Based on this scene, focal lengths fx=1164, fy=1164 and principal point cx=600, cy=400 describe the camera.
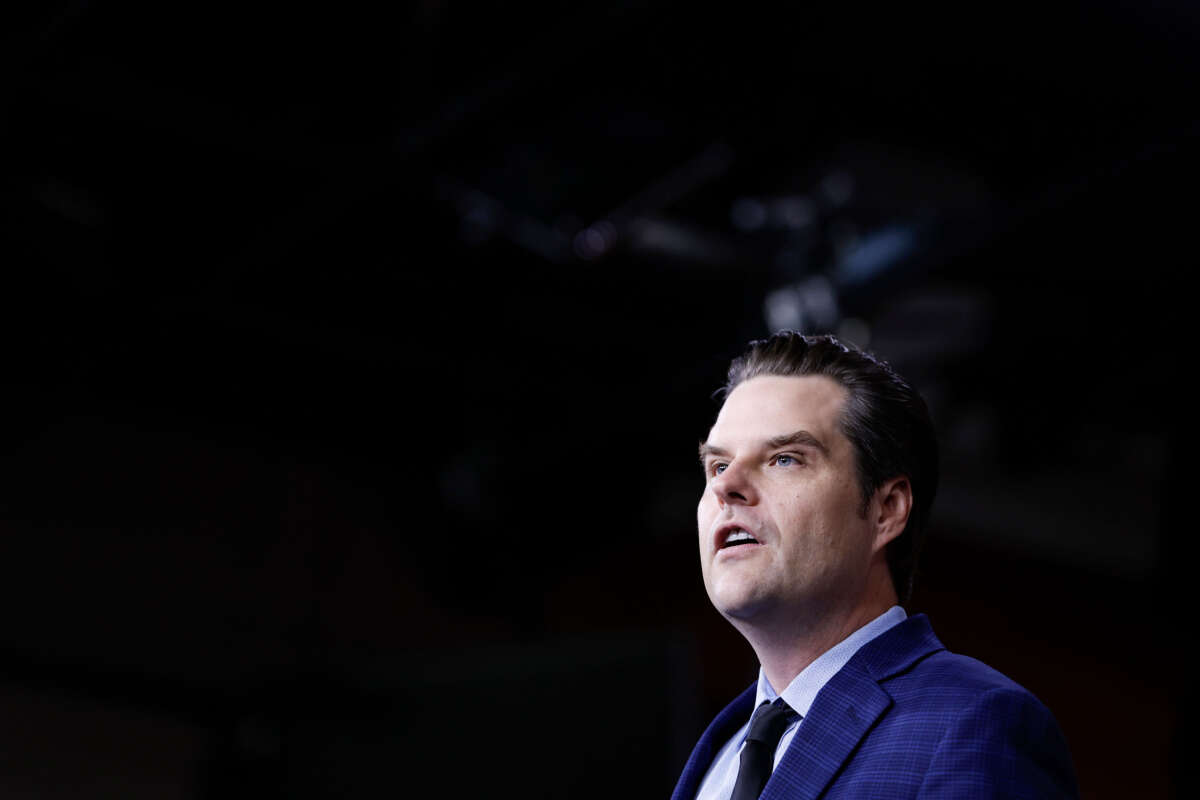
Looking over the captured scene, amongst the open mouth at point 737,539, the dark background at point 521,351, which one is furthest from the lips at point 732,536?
the dark background at point 521,351

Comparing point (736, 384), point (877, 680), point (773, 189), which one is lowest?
point (877, 680)

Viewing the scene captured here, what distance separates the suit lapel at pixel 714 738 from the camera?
4.92 feet

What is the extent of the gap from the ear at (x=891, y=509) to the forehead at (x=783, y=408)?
10 cm

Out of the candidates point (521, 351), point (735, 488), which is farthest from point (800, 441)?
point (521, 351)

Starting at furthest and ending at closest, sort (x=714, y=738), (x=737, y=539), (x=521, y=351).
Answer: (x=521, y=351) → (x=714, y=738) → (x=737, y=539)

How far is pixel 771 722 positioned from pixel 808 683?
0.22ft

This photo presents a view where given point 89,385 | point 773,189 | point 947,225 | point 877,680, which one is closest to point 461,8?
point 773,189

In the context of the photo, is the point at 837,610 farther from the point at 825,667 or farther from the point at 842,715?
the point at 842,715

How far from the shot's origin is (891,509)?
1.50 metres

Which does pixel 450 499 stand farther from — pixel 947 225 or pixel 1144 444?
pixel 1144 444

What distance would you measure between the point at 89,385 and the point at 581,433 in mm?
2197

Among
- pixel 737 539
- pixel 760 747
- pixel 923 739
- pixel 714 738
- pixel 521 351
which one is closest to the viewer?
pixel 923 739

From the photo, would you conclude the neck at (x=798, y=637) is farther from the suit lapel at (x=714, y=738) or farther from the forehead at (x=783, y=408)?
the forehead at (x=783, y=408)

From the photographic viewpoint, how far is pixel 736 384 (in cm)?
167
